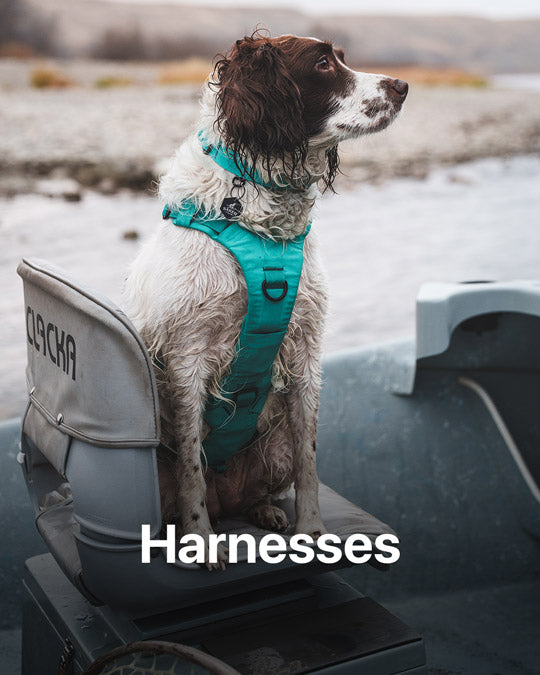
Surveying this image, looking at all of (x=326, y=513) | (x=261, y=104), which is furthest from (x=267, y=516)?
(x=261, y=104)

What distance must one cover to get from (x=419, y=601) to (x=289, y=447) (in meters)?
0.77

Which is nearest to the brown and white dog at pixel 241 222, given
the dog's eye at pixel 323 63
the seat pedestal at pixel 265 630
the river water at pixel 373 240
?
the dog's eye at pixel 323 63

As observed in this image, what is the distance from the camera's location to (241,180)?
4.06 ft

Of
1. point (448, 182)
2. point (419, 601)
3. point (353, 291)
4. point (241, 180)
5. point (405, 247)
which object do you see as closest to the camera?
point (241, 180)

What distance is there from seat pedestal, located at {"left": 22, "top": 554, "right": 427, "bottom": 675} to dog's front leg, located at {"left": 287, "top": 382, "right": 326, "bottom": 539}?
122mm

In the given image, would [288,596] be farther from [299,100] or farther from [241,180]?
[299,100]

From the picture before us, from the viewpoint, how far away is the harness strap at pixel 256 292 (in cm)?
123

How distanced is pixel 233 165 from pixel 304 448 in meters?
0.49

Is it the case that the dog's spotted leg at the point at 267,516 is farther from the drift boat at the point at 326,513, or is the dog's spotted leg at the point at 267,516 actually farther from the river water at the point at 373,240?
the river water at the point at 373,240

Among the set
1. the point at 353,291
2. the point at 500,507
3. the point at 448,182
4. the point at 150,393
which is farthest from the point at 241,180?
the point at 448,182

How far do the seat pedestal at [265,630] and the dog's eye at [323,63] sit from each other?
2.71 ft

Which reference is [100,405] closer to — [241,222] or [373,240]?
[241,222]

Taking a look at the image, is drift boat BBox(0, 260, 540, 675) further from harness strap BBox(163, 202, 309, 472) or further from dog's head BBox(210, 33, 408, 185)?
dog's head BBox(210, 33, 408, 185)

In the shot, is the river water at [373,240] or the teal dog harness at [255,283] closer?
the teal dog harness at [255,283]
